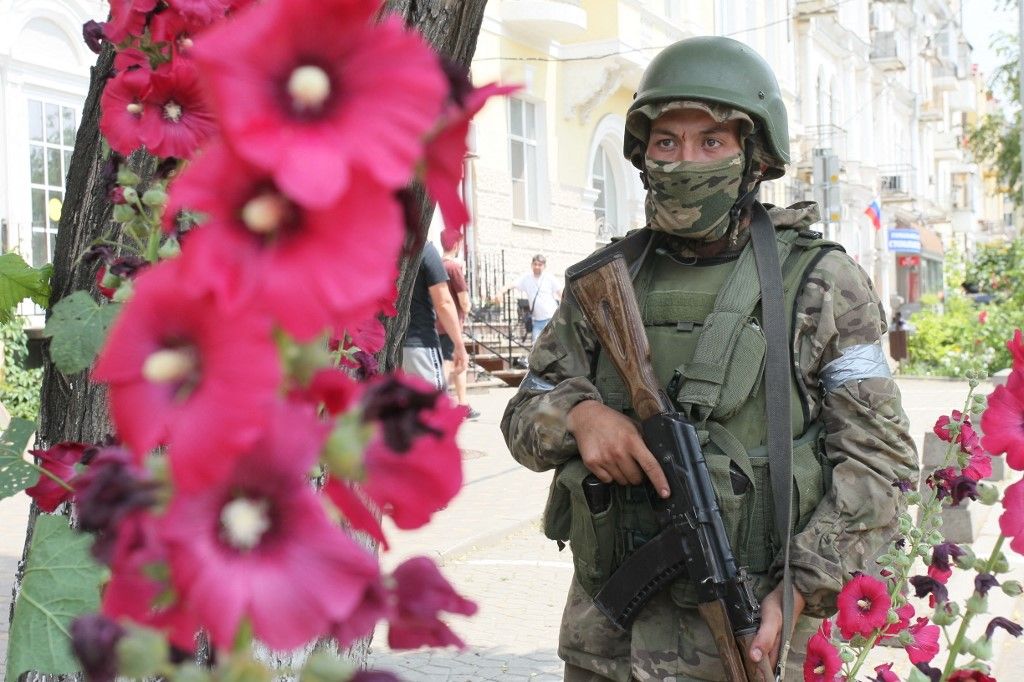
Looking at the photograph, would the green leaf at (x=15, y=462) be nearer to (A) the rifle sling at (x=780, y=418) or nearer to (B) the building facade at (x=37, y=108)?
(A) the rifle sling at (x=780, y=418)

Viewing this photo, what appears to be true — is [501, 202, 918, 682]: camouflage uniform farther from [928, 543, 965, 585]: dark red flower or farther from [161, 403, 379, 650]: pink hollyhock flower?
[161, 403, 379, 650]: pink hollyhock flower

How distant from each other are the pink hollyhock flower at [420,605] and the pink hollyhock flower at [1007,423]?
0.93 m

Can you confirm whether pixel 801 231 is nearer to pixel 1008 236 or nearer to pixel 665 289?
pixel 665 289

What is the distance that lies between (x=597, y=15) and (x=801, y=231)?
20656mm

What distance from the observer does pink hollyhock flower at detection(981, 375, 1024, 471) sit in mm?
1501

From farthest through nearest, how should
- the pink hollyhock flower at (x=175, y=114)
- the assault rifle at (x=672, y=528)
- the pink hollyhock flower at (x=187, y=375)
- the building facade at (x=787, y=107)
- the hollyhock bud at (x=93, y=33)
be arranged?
1. the building facade at (x=787, y=107)
2. the assault rifle at (x=672, y=528)
3. the hollyhock bud at (x=93, y=33)
4. the pink hollyhock flower at (x=175, y=114)
5. the pink hollyhock flower at (x=187, y=375)

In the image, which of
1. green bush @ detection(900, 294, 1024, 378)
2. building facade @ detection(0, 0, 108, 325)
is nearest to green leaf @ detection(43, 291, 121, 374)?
building facade @ detection(0, 0, 108, 325)

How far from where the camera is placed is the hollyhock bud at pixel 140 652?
0.68 metres

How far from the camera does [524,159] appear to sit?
829 inches

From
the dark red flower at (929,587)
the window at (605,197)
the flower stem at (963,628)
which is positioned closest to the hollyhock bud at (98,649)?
the flower stem at (963,628)

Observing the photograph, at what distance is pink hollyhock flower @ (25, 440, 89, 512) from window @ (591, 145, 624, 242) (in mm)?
22027

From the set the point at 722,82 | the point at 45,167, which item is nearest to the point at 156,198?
the point at 722,82

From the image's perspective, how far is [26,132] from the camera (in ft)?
41.3

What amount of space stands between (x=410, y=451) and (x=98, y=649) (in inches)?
8.4
